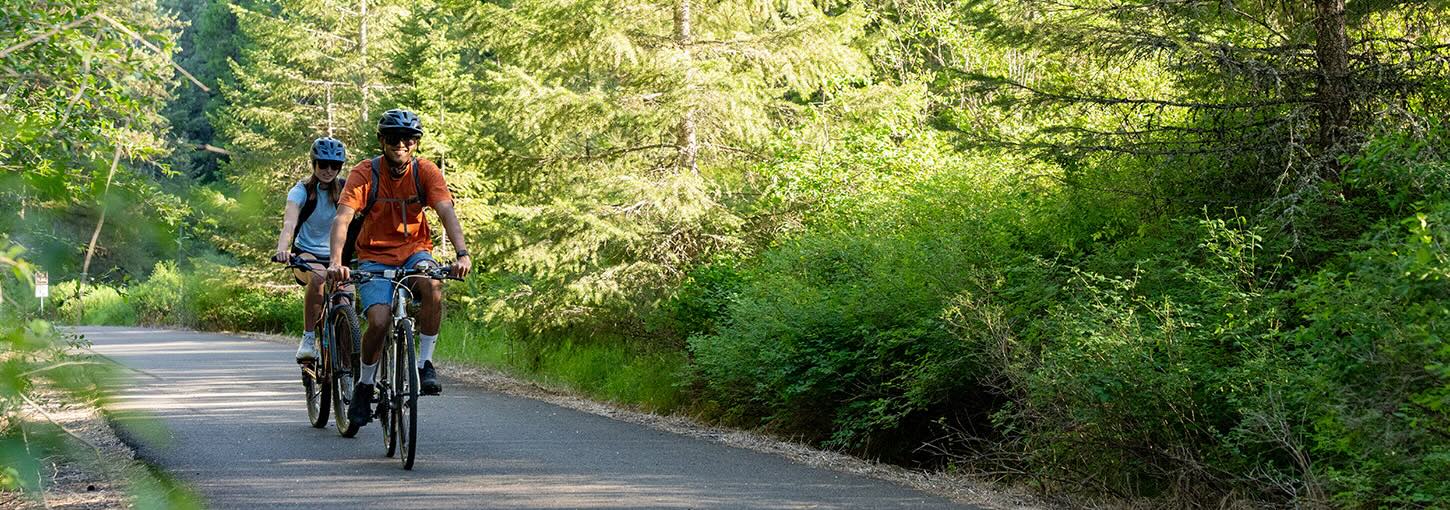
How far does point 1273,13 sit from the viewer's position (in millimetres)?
11641

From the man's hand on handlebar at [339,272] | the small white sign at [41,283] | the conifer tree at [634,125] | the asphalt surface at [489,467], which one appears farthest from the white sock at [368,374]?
the conifer tree at [634,125]

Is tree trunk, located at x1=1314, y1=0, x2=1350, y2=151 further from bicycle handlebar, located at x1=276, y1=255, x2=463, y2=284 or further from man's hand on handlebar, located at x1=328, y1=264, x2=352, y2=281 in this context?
man's hand on handlebar, located at x1=328, y1=264, x2=352, y2=281

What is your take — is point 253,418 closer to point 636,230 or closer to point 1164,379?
point 636,230

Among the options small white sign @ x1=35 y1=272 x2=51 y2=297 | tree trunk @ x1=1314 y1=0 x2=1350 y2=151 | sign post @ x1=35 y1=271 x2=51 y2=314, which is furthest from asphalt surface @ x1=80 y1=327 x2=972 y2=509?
tree trunk @ x1=1314 y1=0 x2=1350 y2=151

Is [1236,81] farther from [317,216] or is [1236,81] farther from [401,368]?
[317,216]

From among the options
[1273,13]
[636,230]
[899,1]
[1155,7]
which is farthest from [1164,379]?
[899,1]

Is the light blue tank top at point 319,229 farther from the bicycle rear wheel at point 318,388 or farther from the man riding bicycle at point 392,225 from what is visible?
the man riding bicycle at point 392,225

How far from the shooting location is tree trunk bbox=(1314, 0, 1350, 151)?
10.3m

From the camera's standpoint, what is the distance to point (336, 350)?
9836 millimetres

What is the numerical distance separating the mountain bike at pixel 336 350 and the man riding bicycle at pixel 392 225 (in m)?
0.40

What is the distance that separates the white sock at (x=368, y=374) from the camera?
8.98 m

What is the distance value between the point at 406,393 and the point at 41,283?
6158mm

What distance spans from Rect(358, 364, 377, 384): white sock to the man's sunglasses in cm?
136

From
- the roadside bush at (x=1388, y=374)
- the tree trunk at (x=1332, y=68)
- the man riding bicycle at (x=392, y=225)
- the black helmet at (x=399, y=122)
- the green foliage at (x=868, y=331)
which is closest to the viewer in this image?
the roadside bush at (x=1388, y=374)
